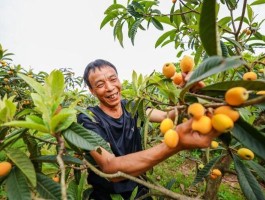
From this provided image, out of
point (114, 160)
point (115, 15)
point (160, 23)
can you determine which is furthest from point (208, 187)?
point (115, 15)

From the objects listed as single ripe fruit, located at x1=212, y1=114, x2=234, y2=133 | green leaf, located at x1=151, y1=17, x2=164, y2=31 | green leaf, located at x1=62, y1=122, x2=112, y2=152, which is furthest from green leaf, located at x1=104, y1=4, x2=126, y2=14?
single ripe fruit, located at x1=212, y1=114, x2=234, y2=133

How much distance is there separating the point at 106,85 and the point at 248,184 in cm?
123

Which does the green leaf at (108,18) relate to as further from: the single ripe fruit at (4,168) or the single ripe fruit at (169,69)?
the single ripe fruit at (4,168)

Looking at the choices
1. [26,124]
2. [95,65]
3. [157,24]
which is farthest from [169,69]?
[157,24]

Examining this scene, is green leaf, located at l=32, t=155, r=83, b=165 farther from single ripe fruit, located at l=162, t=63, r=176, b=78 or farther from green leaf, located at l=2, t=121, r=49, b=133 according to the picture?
single ripe fruit, located at l=162, t=63, r=176, b=78

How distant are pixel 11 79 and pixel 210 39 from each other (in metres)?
3.65

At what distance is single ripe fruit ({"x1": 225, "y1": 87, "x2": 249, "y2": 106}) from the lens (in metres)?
0.69

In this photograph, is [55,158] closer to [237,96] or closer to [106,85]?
[237,96]

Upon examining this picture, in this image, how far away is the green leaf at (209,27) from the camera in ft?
2.34

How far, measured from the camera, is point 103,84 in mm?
2012

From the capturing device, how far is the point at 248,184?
3.86 ft

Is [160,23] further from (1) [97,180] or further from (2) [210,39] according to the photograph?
(2) [210,39]

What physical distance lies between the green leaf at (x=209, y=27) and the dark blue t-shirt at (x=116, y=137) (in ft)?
3.58

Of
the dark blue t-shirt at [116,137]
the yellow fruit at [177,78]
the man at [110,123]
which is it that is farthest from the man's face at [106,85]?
the yellow fruit at [177,78]
